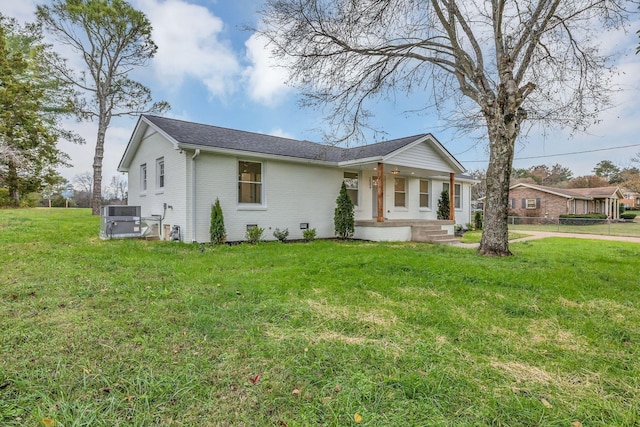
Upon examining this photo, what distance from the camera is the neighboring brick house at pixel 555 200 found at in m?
29.8

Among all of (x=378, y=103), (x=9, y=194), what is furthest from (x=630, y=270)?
(x=9, y=194)

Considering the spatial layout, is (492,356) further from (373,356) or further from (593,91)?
(593,91)

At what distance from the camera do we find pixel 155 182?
11398mm

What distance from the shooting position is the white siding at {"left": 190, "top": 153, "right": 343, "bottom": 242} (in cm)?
950

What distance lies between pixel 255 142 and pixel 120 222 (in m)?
5.17

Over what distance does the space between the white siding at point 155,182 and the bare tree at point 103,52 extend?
8018mm

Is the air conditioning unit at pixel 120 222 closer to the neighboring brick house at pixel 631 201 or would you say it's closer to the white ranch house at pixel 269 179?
the white ranch house at pixel 269 179

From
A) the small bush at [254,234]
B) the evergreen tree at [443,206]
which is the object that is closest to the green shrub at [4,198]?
the small bush at [254,234]

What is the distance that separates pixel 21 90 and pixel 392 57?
2395 centimetres

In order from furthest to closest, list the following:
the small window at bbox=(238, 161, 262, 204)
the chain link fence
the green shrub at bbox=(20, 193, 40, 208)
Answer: the green shrub at bbox=(20, 193, 40, 208) < the chain link fence < the small window at bbox=(238, 161, 262, 204)

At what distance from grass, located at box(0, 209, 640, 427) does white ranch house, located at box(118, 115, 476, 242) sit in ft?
15.1

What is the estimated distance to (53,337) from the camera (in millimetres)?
2807

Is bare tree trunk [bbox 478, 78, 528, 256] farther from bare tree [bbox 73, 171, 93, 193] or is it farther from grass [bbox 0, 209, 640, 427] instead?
bare tree [bbox 73, 171, 93, 193]

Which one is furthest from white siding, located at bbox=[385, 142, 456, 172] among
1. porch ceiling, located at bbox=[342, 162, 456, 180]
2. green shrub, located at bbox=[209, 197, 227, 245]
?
green shrub, located at bbox=[209, 197, 227, 245]
